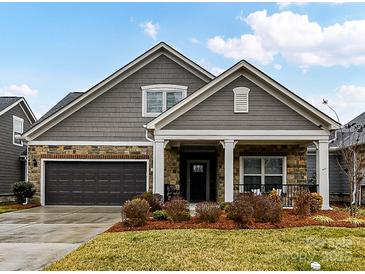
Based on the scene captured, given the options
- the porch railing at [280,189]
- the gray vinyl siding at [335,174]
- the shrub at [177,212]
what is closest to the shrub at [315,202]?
the porch railing at [280,189]

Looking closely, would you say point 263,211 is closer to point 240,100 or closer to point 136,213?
point 136,213

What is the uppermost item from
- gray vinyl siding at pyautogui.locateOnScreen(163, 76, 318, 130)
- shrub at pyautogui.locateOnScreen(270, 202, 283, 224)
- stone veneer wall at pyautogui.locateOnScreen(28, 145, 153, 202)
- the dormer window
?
the dormer window

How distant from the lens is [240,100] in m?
16.5

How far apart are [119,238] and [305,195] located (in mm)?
6219

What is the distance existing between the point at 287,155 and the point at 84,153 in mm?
8809

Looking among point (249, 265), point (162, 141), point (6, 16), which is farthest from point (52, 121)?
point (249, 265)

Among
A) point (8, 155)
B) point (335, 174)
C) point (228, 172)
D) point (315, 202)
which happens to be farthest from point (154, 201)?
point (8, 155)

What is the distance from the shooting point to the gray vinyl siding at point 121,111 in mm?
20953

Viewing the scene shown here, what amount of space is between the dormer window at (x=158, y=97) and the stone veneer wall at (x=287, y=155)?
3970 millimetres

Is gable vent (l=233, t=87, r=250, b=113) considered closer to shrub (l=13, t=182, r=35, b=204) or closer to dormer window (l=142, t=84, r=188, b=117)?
dormer window (l=142, t=84, r=188, b=117)

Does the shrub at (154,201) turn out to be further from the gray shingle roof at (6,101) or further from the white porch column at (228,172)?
the gray shingle roof at (6,101)

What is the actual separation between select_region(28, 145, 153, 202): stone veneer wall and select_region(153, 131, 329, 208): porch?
1.51 metres

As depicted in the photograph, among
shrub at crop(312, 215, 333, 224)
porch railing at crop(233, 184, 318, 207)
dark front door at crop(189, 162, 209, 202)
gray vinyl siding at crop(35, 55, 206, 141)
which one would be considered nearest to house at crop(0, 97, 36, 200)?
gray vinyl siding at crop(35, 55, 206, 141)

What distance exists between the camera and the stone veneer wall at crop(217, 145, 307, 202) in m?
19.1
